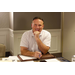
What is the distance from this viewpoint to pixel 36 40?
1.74 metres

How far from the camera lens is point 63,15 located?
3.56 meters

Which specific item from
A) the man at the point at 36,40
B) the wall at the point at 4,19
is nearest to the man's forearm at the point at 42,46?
the man at the point at 36,40

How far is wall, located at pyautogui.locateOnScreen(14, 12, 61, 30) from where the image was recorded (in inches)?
127

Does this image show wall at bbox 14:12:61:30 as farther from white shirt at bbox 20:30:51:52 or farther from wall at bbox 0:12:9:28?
white shirt at bbox 20:30:51:52

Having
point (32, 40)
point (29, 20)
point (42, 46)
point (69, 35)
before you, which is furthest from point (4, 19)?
point (69, 35)

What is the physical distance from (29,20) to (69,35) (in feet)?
3.55

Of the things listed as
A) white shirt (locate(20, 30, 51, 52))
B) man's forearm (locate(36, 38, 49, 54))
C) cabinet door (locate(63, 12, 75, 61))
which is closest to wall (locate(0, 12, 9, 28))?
white shirt (locate(20, 30, 51, 52))

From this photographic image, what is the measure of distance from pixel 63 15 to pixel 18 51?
153 cm

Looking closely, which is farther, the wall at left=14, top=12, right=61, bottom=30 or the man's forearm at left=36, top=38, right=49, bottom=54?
the wall at left=14, top=12, right=61, bottom=30

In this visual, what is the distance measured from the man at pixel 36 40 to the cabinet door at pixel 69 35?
154cm

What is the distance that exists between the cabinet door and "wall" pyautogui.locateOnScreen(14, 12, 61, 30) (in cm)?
25

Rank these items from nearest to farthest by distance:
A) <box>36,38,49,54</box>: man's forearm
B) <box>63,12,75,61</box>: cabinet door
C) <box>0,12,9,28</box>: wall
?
<box>36,38,49,54</box>: man's forearm, <box>0,12,9,28</box>: wall, <box>63,12,75,61</box>: cabinet door

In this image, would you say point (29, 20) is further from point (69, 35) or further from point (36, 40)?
point (36, 40)
